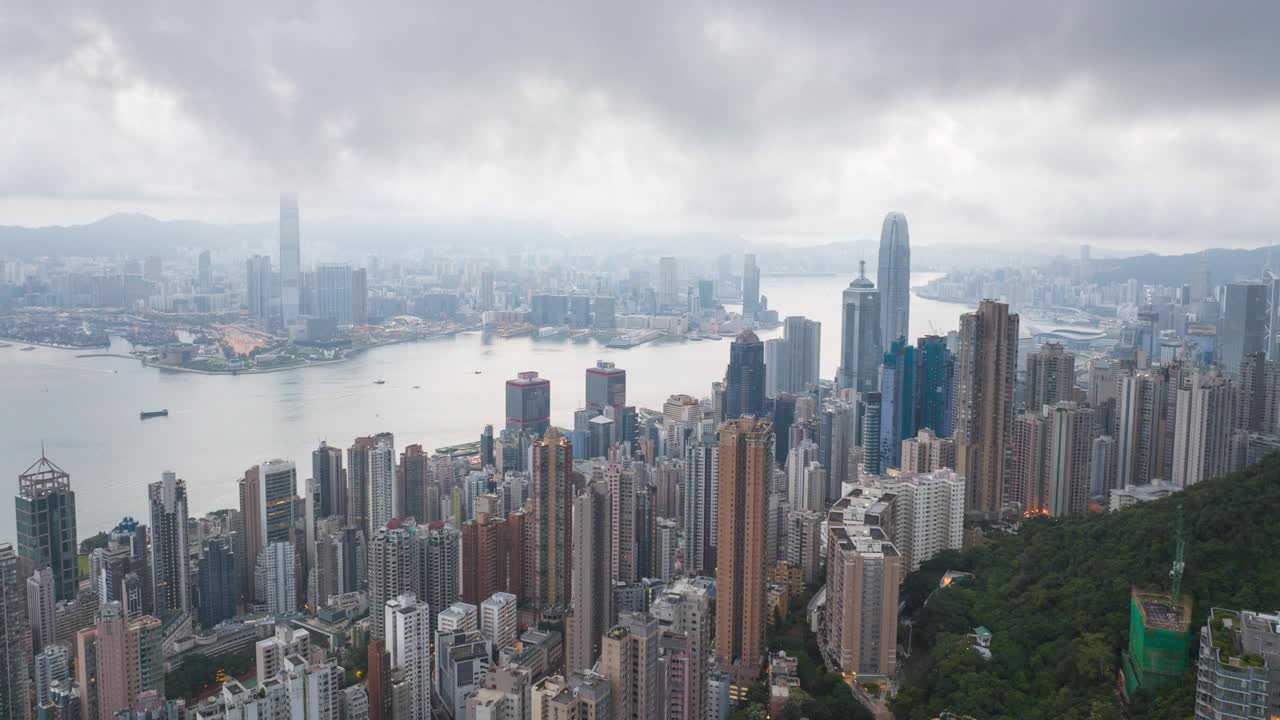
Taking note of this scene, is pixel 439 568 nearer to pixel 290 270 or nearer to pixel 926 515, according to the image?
pixel 926 515

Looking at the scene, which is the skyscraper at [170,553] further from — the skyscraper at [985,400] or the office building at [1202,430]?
Answer: the office building at [1202,430]

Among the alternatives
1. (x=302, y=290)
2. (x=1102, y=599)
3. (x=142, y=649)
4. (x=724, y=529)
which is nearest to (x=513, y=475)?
(x=724, y=529)

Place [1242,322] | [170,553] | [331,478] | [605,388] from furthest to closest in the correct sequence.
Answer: [605,388] → [1242,322] → [331,478] → [170,553]

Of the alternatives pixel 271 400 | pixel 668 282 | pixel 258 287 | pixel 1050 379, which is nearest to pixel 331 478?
pixel 271 400

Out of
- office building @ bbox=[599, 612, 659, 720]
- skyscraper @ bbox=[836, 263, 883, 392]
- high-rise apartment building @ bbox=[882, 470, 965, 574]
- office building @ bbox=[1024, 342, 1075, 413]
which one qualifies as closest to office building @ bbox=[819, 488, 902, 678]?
high-rise apartment building @ bbox=[882, 470, 965, 574]

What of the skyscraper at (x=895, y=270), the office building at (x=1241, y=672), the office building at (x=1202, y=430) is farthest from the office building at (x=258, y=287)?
the office building at (x=1241, y=672)

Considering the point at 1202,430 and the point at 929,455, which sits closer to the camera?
the point at 929,455
